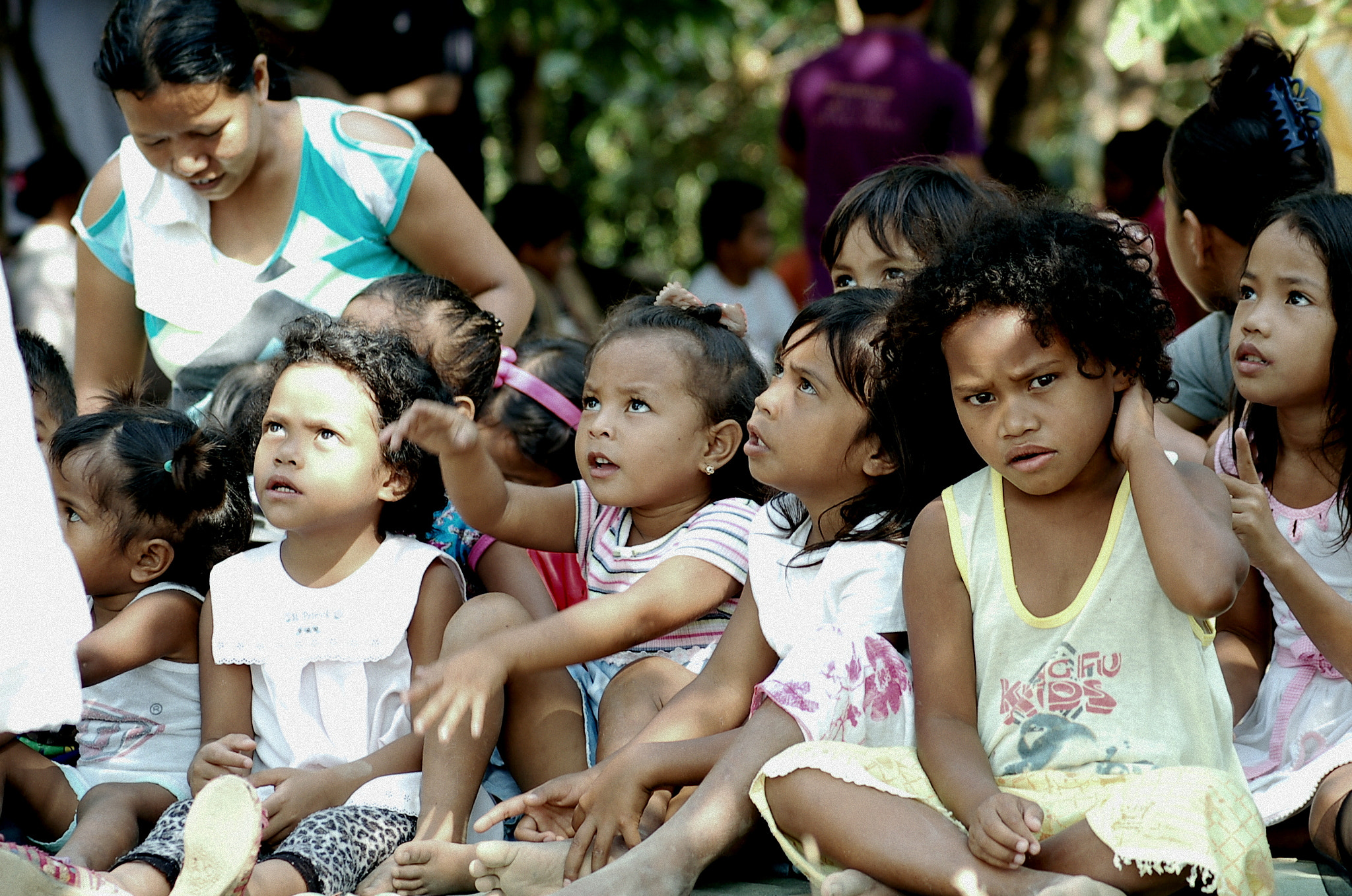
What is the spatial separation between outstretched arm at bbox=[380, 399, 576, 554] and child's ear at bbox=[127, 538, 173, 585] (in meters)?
0.63

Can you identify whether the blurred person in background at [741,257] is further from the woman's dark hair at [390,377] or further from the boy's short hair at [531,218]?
the woman's dark hair at [390,377]

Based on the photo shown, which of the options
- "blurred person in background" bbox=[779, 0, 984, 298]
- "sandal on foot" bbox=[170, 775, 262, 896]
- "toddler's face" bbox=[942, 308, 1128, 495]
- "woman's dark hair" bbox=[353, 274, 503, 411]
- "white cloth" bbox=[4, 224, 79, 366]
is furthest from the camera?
"white cloth" bbox=[4, 224, 79, 366]

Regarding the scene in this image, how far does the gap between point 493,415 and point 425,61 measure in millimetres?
1934

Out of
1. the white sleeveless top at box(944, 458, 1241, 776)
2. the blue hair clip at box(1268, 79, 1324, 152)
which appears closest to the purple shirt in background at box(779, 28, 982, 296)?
the blue hair clip at box(1268, 79, 1324, 152)

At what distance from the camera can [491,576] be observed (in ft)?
10.3

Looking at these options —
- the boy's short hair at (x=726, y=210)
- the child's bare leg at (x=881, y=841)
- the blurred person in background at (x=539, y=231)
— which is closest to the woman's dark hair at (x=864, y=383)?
the child's bare leg at (x=881, y=841)

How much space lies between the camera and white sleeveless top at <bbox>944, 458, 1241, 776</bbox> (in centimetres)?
218

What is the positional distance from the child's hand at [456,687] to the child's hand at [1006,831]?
0.83 m

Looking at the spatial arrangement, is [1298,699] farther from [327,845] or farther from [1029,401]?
[327,845]

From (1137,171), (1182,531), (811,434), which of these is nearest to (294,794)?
(811,434)

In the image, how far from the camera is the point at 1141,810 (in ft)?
6.53

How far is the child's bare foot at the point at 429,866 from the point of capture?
2.28 meters

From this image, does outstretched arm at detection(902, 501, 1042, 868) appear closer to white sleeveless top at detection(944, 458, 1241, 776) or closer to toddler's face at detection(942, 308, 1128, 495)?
white sleeveless top at detection(944, 458, 1241, 776)

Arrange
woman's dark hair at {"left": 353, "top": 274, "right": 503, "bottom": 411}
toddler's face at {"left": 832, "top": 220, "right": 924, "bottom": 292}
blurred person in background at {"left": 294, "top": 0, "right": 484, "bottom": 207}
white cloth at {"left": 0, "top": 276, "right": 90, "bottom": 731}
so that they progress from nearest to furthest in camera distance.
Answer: white cloth at {"left": 0, "top": 276, "right": 90, "bottom": 731}
toddler's face at {"left": 832, "top": 220, "right": 924, "bottom": 292}
woman's dark hair at {"left": 353, "top": 274, "right": 503, "bottom": 411}
blurred person in background at {"left": 294, "top": 0, "right": 484, "bottom": 207}
